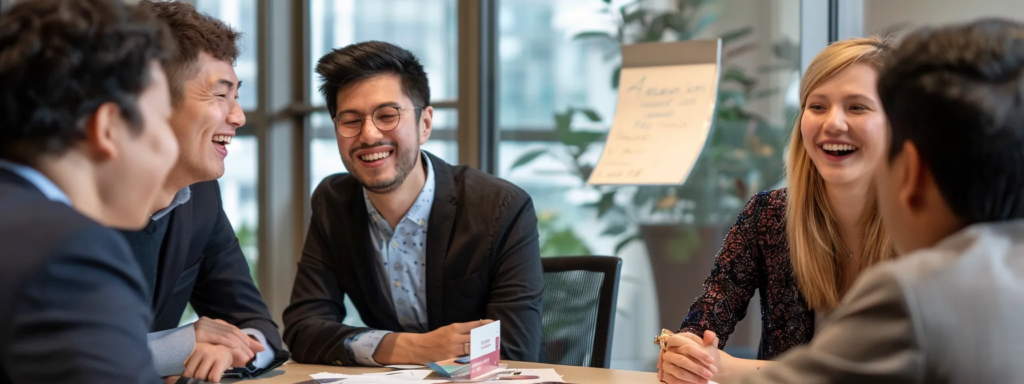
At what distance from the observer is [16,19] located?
99 centimetres

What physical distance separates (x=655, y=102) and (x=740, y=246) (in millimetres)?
1090

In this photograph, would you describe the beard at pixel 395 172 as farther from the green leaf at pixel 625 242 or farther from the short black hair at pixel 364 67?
the green leaf at pixel 625 242

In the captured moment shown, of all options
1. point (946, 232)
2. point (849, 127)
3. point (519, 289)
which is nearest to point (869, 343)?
point (946, 232)

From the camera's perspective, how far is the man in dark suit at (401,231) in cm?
244

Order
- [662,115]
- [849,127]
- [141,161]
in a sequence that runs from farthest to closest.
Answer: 1. [662,115]
2. [849,127]
3. [141,161]

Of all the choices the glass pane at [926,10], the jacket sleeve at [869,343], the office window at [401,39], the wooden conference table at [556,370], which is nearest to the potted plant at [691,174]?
the glass pane at [926,10]

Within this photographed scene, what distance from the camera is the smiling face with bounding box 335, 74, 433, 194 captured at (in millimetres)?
2496

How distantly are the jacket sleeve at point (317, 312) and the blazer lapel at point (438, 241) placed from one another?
10.2 inches

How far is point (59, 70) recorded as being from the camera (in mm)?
960

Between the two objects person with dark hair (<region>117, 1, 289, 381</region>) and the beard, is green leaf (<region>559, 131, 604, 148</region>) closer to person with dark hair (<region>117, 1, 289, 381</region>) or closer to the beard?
the beard

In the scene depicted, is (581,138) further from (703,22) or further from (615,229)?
(703,22)

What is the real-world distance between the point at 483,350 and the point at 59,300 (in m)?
1.03

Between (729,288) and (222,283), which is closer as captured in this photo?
(729,288)

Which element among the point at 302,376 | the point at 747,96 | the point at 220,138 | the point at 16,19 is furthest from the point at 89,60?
the point at 747,96
